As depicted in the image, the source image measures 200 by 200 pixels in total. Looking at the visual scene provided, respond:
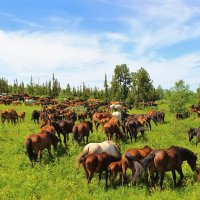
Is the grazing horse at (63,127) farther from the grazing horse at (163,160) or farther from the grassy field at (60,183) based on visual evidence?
the grazing horse at (163,160)

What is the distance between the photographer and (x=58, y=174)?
49.0ft

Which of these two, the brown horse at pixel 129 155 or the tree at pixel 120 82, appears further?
the tree at pixel 120 82

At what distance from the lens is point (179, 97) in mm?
44156

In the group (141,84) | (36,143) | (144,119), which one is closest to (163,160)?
(36,143)

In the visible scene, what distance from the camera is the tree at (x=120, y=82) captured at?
302 ft

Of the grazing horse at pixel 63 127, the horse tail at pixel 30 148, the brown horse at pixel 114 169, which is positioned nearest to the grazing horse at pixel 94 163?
the brown horse at pixel 114 169

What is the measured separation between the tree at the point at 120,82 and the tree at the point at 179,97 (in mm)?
45565

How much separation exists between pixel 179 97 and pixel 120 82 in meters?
50.1

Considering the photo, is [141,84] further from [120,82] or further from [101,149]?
[101,149]

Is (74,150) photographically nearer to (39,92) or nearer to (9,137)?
(9,137)

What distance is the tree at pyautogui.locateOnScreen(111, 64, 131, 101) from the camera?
3620 inches

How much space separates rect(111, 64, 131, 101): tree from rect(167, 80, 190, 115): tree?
149ft

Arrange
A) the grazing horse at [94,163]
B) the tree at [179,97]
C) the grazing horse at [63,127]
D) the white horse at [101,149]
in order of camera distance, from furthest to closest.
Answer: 1. the tree at [179,97]
2. the grazing horse at [63,127]
3. the white horse at [101,149]
4. the grazing horse at [94,163]

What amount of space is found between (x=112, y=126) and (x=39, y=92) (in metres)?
92.6
